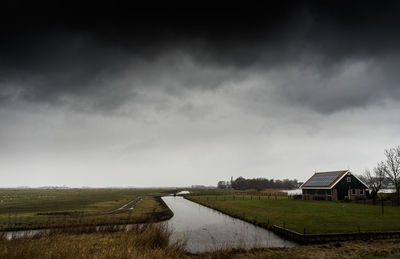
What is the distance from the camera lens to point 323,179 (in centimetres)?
6294

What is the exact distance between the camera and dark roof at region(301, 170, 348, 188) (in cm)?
5818

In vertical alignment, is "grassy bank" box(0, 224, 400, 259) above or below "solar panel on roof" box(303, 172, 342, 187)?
below

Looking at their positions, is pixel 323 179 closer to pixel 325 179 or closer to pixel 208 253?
pixel 325 179

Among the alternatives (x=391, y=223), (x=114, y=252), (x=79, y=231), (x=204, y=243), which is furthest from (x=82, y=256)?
(x=391, y=223)

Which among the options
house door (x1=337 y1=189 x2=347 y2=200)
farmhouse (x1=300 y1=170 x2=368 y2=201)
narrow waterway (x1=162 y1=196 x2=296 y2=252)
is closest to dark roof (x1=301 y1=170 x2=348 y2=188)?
farmhouse (x1=300 y1=170 x2=368 y2=201)

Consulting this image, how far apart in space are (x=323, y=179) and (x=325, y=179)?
35.3 inches

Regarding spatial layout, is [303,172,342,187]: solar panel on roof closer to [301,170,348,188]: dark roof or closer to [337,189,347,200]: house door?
[301,170,348,188]: dark roof

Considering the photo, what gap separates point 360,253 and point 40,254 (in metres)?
21.0

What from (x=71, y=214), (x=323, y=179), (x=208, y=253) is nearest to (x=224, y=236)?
(x=208, y=253)

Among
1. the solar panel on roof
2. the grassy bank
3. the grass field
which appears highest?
the solar panel on roof

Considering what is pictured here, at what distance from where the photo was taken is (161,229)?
19.0 metres

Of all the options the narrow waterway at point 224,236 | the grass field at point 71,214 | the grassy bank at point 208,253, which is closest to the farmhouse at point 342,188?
the narrow waterway at point 224,236

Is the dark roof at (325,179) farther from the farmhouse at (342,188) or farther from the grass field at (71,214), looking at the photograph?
the grass field at (71,214)

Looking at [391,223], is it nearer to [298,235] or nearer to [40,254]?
[298,235]
